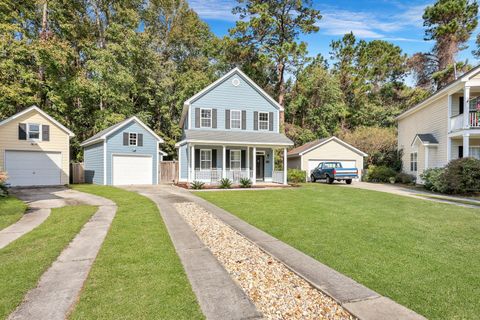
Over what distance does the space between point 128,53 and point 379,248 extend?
28.9 metres

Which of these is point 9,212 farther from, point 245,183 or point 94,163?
point 94,163

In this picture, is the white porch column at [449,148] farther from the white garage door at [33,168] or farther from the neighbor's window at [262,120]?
the white garage door at [33,168]

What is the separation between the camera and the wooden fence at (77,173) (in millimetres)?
22087

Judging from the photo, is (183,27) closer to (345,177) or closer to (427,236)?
(345,177)

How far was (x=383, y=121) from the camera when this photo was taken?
35500 millimetres

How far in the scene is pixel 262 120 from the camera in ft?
70.6

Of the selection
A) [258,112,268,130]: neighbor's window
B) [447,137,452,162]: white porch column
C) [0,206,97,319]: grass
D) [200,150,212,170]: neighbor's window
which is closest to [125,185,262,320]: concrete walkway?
[0,206,97,319]: grass

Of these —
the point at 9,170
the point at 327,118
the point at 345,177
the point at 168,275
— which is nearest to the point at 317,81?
the point at 327,118

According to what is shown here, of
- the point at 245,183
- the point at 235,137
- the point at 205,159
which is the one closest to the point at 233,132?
the point at 235,137

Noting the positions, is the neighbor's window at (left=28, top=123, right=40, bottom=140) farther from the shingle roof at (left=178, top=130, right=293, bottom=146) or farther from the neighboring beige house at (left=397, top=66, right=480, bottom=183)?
the neighboring beige house at (left=397, top=66, right=480, bottom=183)

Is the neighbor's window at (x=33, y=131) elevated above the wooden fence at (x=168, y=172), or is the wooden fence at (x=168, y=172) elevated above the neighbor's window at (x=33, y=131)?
the neighbor's window at (x=33, y=131)

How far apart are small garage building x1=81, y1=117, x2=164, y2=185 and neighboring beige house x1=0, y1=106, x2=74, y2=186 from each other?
2.11 m

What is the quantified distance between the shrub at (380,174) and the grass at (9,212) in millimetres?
24570

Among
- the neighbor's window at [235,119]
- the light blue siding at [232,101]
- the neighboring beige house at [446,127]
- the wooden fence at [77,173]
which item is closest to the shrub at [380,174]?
the neighboring beige house at [446,127]
